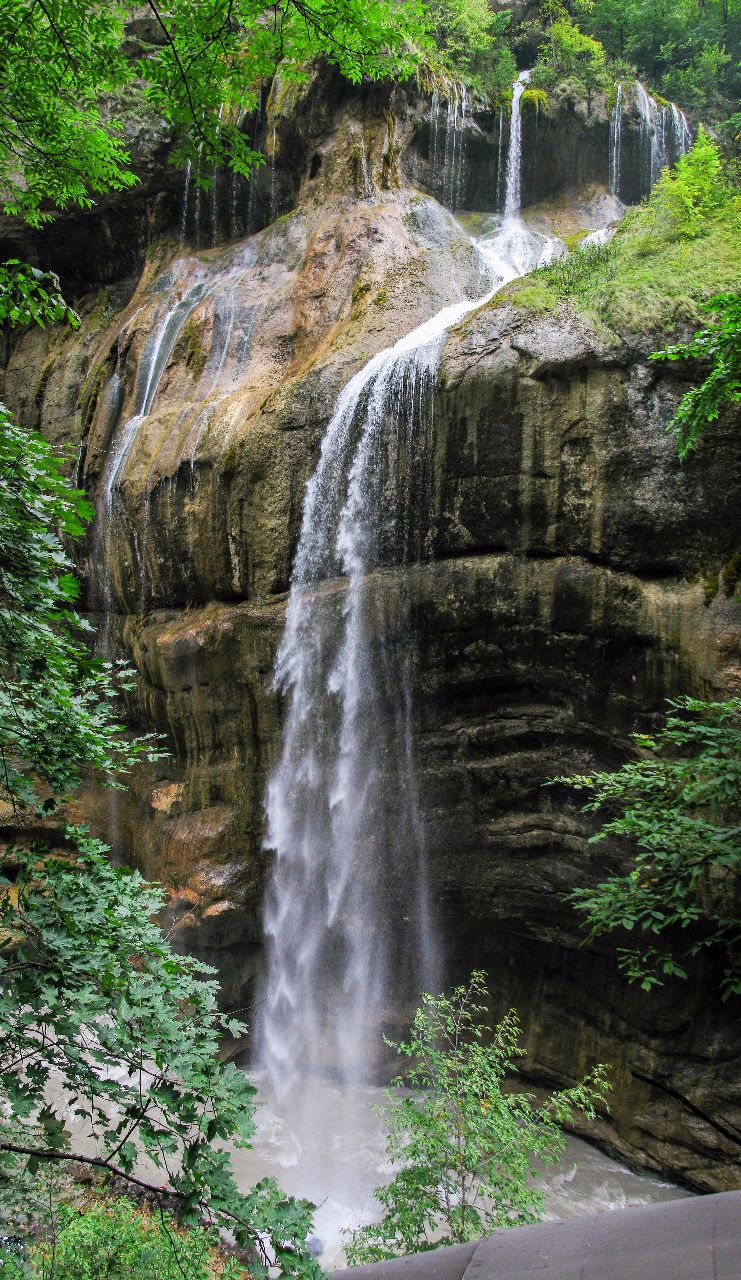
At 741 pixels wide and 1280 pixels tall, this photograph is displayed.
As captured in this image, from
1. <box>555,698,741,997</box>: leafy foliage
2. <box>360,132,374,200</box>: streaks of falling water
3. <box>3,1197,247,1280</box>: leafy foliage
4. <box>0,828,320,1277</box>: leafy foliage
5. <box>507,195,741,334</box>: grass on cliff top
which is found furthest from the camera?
<box>360,132,374,200</box>: streaks of falling water

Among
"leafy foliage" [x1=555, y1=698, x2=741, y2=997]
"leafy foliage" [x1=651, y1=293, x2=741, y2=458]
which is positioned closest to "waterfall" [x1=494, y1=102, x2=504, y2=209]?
"leafy foliage" [x1=651, y1=293, x2=741, y2=458]

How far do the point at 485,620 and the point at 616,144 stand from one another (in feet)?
50.4

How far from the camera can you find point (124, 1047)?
9.71ft

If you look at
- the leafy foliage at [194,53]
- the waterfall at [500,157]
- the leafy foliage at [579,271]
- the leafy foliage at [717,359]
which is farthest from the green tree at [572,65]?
the leafy foliage at [194,53]

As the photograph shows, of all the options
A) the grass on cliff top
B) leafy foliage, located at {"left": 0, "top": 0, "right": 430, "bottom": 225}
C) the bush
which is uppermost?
the bush

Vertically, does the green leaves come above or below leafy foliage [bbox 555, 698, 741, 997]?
above

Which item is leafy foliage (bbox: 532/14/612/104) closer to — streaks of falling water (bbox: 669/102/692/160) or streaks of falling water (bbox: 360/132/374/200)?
streaks of falling water (bbox: 669/102/692/160)

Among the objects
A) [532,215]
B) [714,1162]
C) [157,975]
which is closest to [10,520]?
[157,975]

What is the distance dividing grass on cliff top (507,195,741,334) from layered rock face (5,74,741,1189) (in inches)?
16.2

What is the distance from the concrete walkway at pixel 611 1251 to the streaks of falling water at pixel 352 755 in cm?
844

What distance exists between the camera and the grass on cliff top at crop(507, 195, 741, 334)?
9367 millimetres

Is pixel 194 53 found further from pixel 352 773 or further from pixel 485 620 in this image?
pixel 352 773

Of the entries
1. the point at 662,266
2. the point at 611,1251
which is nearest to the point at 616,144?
the point at 662,266

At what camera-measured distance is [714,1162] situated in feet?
27.5
